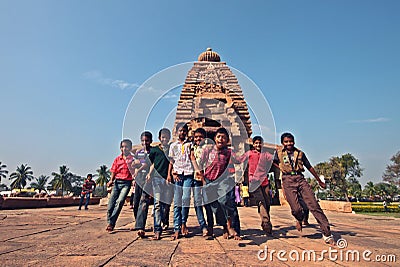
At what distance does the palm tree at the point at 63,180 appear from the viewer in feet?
230

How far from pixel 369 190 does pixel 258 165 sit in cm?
9398

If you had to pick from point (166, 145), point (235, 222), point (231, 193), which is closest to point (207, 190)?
point (231, 193)

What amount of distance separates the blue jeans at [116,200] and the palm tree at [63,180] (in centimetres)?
7151

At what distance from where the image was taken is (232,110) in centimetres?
1791

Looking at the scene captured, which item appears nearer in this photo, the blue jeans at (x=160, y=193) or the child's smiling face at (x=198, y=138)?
the blue jeans at (x=160, y=193)

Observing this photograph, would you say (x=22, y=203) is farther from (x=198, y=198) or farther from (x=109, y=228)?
(x=198, y=198)

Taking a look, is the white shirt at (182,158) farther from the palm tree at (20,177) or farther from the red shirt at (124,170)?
the palm tree at (20,177)

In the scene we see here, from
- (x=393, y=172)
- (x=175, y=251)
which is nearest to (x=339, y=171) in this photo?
(x=393, y=172)

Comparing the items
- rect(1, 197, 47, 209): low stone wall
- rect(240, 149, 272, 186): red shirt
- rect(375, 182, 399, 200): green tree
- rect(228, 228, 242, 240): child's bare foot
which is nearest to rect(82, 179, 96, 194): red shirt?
rect(1, 197, 47, 209): low stone wall

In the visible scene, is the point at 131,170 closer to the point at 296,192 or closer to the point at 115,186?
the point at 115,186

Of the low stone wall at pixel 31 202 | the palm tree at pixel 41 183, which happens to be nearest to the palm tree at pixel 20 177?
the palm tree at pixel 41 183

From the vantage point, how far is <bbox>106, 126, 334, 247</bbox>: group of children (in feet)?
15.8

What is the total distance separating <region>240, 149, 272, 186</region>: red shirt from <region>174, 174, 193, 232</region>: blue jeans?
120 centimetres

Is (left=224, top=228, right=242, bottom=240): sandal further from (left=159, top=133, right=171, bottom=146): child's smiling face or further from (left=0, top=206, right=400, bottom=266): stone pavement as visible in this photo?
(left=159, top=133, right=171, bottom=146): child's smiling face
